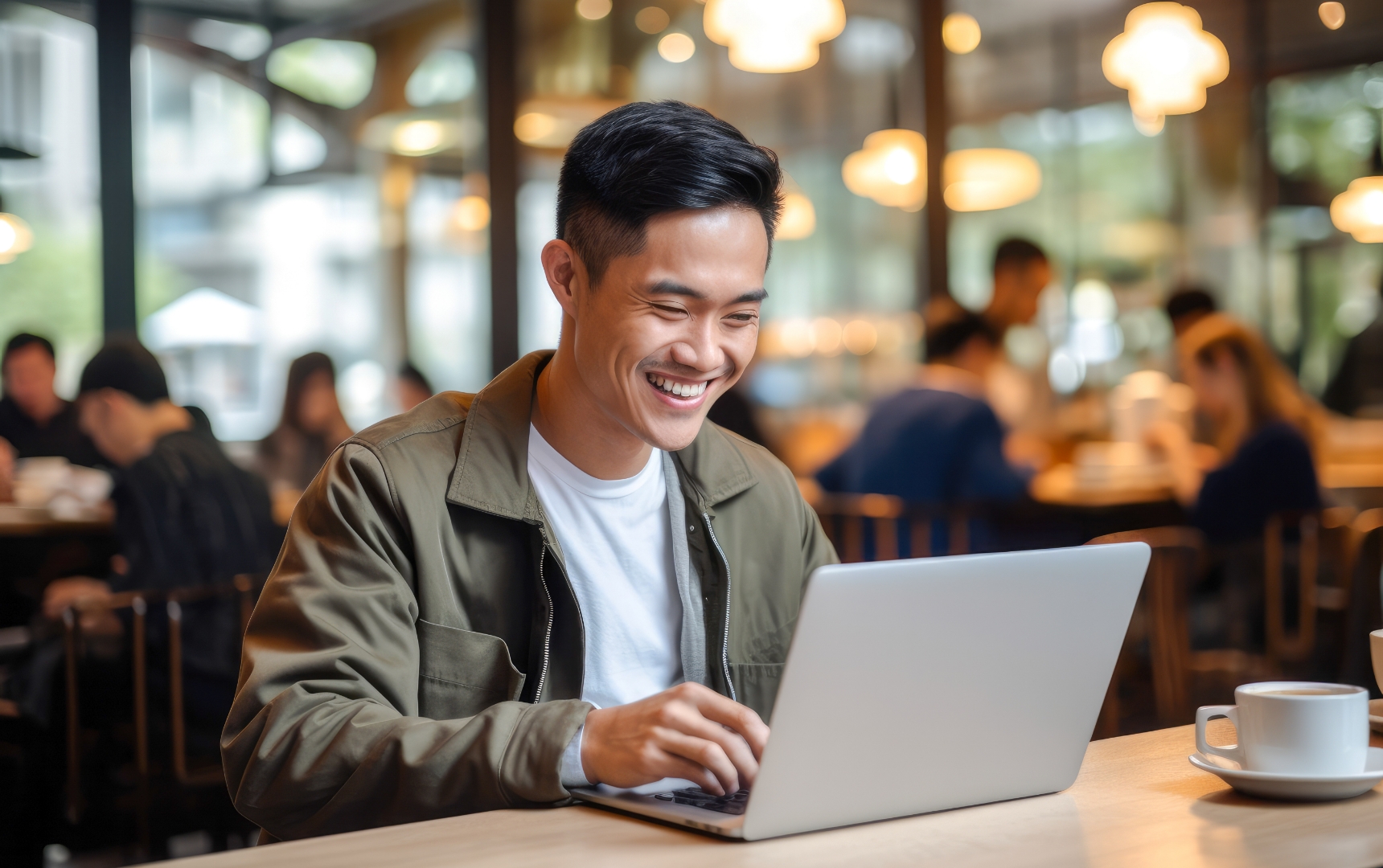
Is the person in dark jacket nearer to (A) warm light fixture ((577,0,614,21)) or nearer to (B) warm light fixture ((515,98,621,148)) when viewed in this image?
(B) warm light fixture ((515,98,621,148))

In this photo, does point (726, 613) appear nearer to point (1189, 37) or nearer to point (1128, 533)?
point (1128, 533)

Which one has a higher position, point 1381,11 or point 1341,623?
point 1381,11

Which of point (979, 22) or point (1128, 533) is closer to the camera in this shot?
point (1128, 533)

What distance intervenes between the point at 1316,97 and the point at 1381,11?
17.7 inches

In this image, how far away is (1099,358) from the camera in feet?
21.2

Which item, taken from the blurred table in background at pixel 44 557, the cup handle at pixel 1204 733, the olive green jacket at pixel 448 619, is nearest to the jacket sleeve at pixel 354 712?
the olive green jacket at pixel 448 619

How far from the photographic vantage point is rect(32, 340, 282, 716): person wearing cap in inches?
126

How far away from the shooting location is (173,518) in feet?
11.0

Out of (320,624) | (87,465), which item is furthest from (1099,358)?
(320,624)

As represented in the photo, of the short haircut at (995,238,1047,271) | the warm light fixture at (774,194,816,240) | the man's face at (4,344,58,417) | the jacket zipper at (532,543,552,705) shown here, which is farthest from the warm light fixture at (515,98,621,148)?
the jacket zipper at (532,543,552,705)

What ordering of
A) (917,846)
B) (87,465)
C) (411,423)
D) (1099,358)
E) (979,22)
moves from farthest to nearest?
(1099,358) → (979,22) → (87,465) → (411,423) → (917,846)

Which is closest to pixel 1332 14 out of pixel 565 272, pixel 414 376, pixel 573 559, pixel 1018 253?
pixel 1018 253

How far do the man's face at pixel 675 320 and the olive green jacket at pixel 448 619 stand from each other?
13 centimetres

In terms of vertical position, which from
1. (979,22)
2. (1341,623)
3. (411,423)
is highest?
(979,22)
